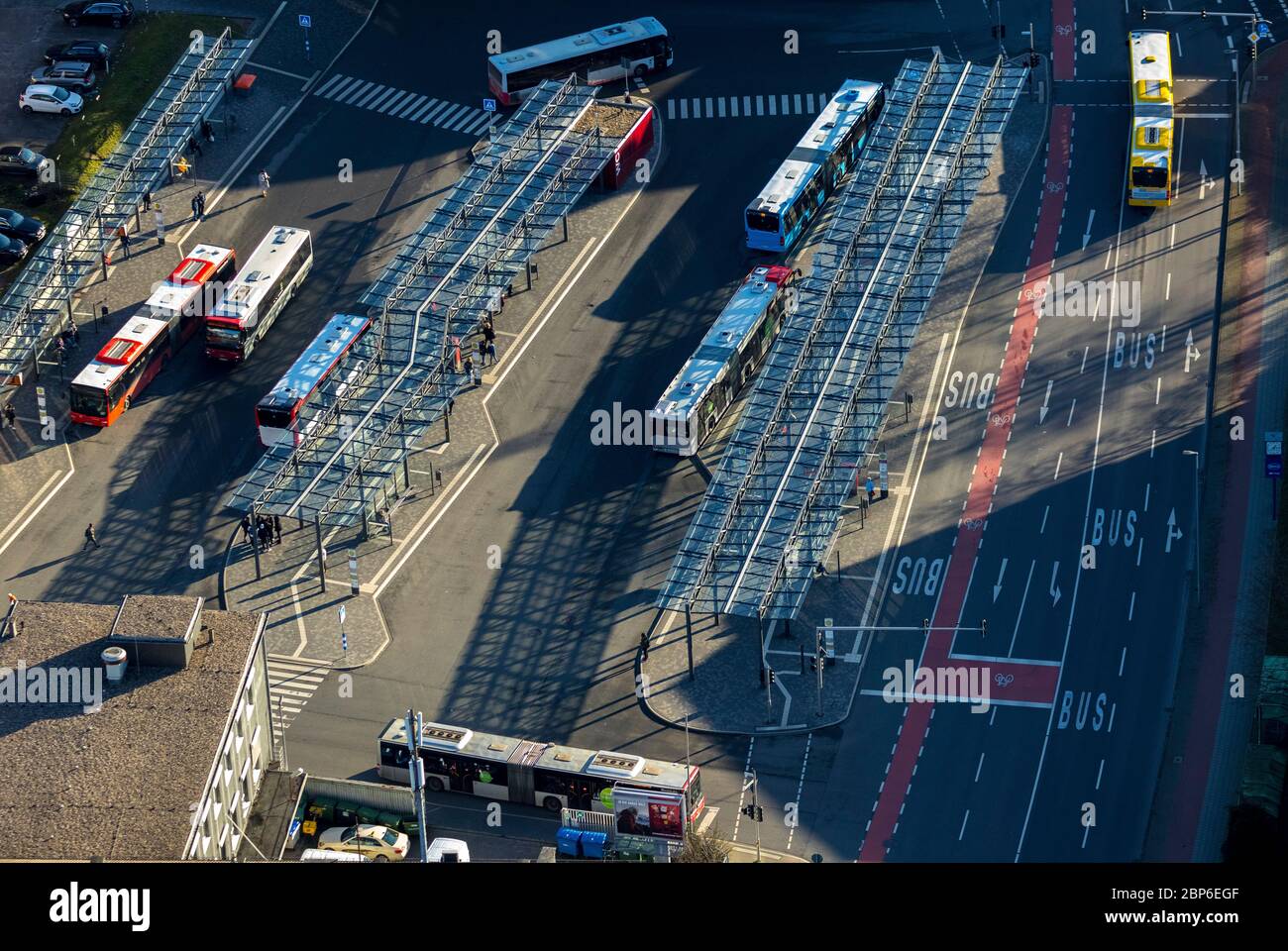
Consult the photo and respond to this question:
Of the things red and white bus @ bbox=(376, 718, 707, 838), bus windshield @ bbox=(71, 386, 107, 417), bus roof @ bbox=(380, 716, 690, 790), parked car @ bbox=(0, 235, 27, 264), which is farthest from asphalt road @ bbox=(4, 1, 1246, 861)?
parked car @ bbox=(0, 235, 27, 264)

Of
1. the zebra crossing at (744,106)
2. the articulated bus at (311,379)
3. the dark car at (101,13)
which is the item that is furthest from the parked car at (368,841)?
the dark car at (101,13)

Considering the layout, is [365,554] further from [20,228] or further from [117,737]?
[20,228]

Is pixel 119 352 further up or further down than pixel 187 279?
further down

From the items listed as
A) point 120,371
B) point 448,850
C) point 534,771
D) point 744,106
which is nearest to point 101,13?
point 120,371

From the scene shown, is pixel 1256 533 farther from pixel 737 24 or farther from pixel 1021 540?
pixel 737 24

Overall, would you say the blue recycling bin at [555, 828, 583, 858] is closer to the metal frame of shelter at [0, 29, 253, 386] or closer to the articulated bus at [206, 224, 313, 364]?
the articulated bus at [206, 224, 313, 364]

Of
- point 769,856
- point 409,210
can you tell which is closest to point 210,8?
point 409,210

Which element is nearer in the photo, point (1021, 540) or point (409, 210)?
point (1021, 540)
